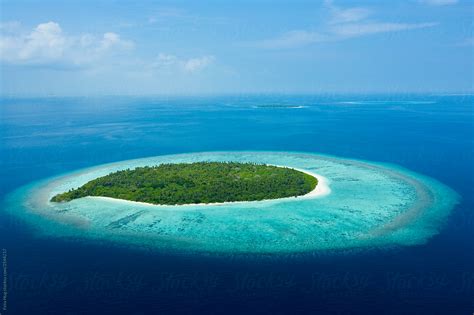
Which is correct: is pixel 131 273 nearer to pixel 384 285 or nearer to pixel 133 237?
pixel 133 237

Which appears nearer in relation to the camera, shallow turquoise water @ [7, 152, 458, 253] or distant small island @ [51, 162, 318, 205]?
shallow turquoise water @ [7, 152, 458, 253]

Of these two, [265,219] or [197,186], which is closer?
[265,219]

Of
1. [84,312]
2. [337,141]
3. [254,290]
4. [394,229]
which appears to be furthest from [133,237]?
[337,141]

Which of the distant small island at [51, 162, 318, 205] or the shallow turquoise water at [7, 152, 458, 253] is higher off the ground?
the distant small island at [51, 162, 318, 205]

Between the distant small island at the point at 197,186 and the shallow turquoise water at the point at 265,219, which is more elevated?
the distant small island at the point at 197,186

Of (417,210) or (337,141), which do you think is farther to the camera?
(337,141)
